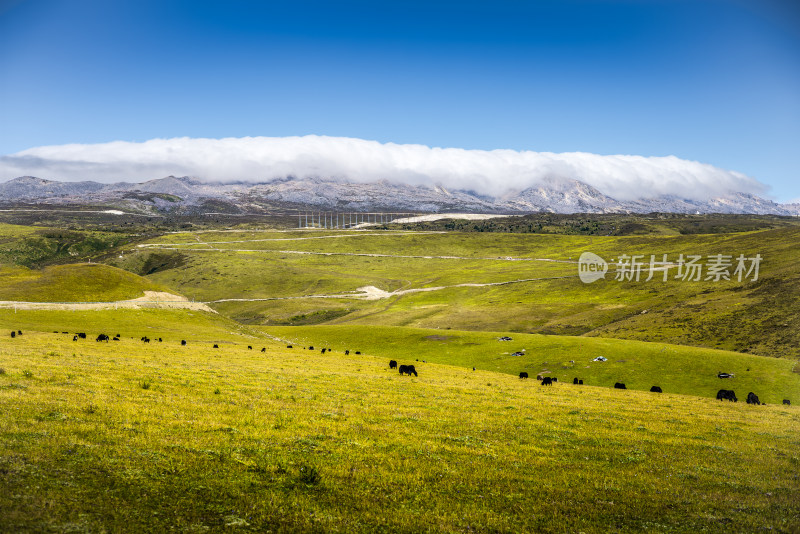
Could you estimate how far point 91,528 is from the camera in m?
9.76

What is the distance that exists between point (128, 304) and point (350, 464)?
94.1 m

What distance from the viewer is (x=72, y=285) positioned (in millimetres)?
95000

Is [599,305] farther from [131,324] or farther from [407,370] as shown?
[131,324]

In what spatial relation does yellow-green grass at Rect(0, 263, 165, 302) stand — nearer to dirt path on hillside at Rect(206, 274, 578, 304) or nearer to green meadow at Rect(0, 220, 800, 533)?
green meadow at Rect(0, 220, 800, 533)

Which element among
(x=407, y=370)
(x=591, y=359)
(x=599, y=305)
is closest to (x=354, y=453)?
(x=407, y=370)

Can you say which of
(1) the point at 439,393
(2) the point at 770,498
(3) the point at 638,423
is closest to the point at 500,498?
(2) the point at 770,498

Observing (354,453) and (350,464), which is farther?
(354,453)

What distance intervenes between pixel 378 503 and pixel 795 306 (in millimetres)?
106568

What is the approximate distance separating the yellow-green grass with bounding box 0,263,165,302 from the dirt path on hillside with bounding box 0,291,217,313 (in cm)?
277

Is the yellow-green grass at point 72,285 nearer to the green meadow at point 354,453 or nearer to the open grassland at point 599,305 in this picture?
the green meadow at point 354,453

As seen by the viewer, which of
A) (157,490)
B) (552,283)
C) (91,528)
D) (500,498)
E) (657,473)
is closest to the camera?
(91,528)

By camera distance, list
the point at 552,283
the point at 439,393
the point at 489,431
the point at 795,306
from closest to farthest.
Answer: the point at 489,431 < the point at 439,393 < the point at 795,306 < the point at 552,283

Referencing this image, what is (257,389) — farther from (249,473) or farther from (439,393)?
(249,473)

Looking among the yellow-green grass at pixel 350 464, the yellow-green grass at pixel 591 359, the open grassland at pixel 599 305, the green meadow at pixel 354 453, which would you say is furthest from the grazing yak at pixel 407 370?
the open grassland at pixel 599 305
